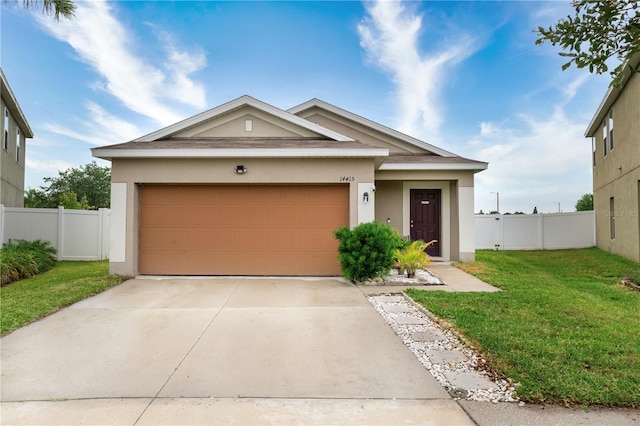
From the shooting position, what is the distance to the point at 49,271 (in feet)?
34.7

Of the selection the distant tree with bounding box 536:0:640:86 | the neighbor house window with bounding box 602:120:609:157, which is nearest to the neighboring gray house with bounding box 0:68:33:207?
the distant tree with bounding box 536:0:640:86

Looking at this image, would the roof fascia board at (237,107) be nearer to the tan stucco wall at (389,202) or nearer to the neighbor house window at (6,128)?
the tan stucco wall at (389,202)

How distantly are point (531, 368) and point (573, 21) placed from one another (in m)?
3.07

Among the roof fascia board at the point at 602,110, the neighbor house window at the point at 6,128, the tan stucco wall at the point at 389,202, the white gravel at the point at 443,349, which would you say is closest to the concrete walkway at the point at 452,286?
the white gravel at the point at 443,349

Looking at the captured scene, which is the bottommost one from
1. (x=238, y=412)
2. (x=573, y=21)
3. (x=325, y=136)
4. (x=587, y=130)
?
(x=238, y=412)

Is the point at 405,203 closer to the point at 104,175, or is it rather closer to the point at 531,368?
the point at 531,368

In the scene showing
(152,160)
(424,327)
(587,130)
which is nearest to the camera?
(424,327)

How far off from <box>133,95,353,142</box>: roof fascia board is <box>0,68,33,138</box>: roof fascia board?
8.06m

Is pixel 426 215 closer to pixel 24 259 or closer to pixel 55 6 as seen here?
pixel 24 259

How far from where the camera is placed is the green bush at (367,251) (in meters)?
8.15

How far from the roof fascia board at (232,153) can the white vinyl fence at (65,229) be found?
5118 mm

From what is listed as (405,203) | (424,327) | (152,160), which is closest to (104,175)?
(152,160)

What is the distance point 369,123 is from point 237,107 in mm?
4790

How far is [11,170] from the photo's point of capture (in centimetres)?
1529
